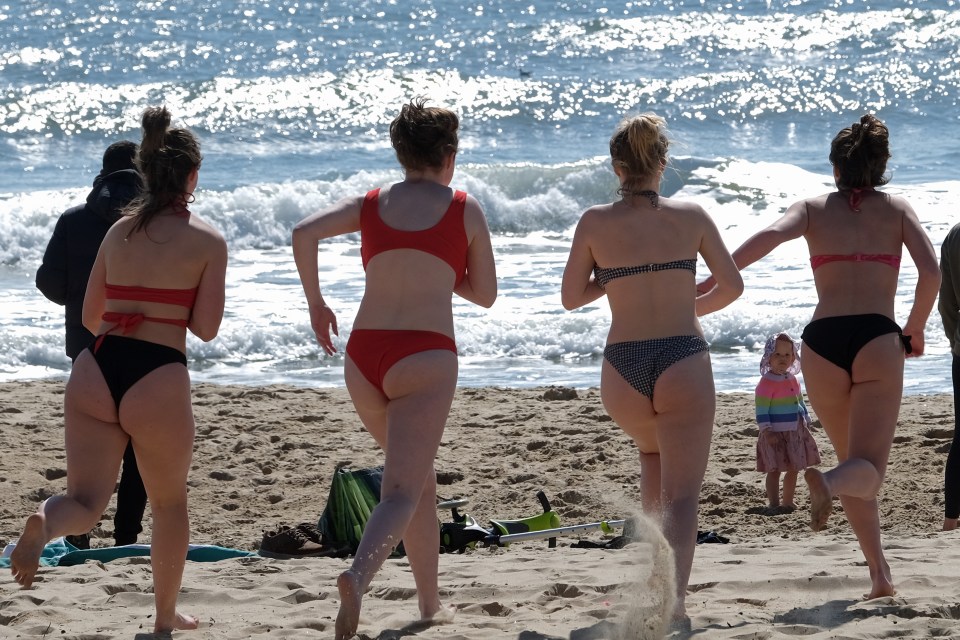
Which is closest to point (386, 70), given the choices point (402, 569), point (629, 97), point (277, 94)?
point (277, 94)

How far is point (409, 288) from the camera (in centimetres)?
368

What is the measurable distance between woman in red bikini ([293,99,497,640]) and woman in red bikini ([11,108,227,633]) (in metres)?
0.34

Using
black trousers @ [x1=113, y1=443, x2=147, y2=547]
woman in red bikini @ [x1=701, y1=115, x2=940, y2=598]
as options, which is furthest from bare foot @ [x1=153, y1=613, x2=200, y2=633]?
woman in red bikini @ [x1=701, y1=115, x2=940, y2=598]

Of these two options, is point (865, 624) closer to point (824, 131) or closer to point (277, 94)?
point (824, 131)

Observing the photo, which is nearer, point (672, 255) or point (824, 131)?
point (672, 255)

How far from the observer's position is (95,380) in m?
3.54

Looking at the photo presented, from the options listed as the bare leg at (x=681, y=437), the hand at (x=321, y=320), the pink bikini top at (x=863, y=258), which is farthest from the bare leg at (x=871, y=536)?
the hand at (x=321, y=320)

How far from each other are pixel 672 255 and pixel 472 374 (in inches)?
244

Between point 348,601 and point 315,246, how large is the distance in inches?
41.6

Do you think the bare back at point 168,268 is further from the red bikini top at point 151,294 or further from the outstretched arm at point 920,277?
the outstretched arm at point 920,277

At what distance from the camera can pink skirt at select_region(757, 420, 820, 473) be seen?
6.02 meters

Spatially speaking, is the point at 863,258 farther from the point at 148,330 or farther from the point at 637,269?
the point at 148,330

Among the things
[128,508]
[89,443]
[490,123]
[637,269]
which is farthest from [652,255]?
[490,123]

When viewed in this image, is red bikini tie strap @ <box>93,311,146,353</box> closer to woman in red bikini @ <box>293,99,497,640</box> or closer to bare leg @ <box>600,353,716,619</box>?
woman in red bikini @ <box>293,99,497,640</box>
